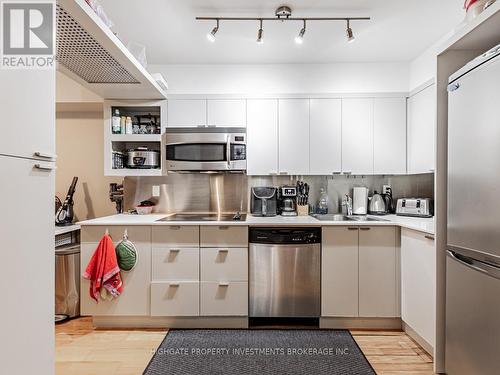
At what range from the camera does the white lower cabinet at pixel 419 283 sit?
2025 mm

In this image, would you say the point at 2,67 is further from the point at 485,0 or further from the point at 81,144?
the point at 81,144

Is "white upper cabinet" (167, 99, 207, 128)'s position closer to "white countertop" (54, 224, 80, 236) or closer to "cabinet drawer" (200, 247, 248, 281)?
"cabinet drawer" (200, 247, 248, 281)

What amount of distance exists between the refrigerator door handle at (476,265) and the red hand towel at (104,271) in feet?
7.73

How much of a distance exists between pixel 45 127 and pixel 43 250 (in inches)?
20.0

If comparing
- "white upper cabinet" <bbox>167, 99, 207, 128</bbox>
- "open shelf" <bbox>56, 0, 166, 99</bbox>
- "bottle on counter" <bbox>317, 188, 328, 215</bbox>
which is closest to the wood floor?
"bottle on counter" <bbox>317, 188, 328, 215</bbox>

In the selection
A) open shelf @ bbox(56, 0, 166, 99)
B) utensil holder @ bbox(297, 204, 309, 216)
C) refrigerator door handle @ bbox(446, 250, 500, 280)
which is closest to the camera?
refrigerator door handle @ bbox(446, 250, 500, 280)

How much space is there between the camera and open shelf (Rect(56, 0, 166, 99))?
163 cm

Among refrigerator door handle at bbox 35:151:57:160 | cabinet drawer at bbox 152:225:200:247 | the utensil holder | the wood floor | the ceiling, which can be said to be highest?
the ceiling

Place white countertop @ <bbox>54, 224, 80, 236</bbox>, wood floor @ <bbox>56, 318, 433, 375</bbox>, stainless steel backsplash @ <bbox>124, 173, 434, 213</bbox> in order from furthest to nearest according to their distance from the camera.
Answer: stainless steel backsplash @ <bbox>124, 173, 434, 213</bbox>, white countertop @ <bbox>54, 224, 80, 236</bbox>, wood floor @ <bbox>56, 318, 433, 375</bbox>

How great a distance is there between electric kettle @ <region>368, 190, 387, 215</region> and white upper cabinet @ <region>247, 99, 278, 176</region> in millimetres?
1063

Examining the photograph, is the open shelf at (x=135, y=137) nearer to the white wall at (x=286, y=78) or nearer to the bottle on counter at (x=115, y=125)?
the bottle on counter at (x=115, y=125)

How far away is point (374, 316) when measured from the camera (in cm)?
253

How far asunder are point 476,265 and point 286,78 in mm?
2269

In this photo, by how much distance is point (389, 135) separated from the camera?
9.71ft
